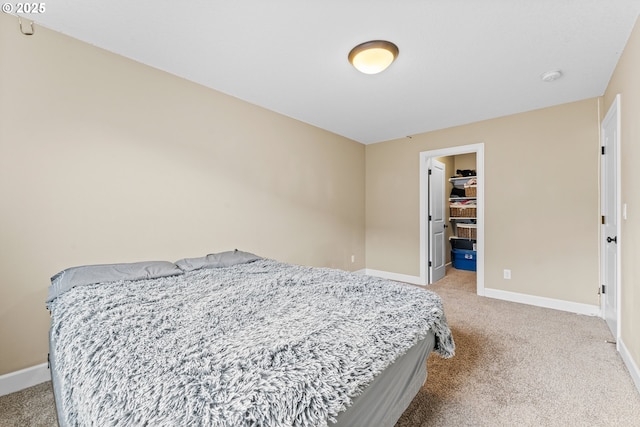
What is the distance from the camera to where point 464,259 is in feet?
17.1

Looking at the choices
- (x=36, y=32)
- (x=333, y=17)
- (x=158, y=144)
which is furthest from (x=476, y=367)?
(x=36, y=32)

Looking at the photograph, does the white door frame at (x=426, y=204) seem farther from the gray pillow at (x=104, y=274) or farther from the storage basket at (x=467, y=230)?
the gray pillow at (x=104, y=274)

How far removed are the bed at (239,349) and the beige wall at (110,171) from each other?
0.37 m

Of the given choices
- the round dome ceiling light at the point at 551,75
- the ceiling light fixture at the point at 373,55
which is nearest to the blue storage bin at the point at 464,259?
the round dome ceiling light at the point at 551,75

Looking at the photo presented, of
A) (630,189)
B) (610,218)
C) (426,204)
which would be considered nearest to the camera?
(630,189)

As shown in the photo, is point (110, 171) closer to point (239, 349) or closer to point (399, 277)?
point (239, 349)

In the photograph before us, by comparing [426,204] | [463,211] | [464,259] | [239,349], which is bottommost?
[464,259]

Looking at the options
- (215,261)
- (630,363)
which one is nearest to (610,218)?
(630,363)

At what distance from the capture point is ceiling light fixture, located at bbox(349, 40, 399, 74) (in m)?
2.05

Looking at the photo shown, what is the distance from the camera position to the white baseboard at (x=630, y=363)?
→ 178cm

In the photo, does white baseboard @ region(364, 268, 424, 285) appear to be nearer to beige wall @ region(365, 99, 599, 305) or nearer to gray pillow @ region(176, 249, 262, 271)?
beige wall @ region(365, 99, 599, 305)

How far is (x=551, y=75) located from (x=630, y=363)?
2378 millimetres

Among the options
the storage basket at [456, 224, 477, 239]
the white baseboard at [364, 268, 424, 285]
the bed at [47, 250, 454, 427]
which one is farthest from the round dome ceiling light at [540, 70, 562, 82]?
the storage basket at [456, 224, 477, 239]

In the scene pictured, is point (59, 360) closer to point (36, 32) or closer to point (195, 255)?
point (195, 255)
